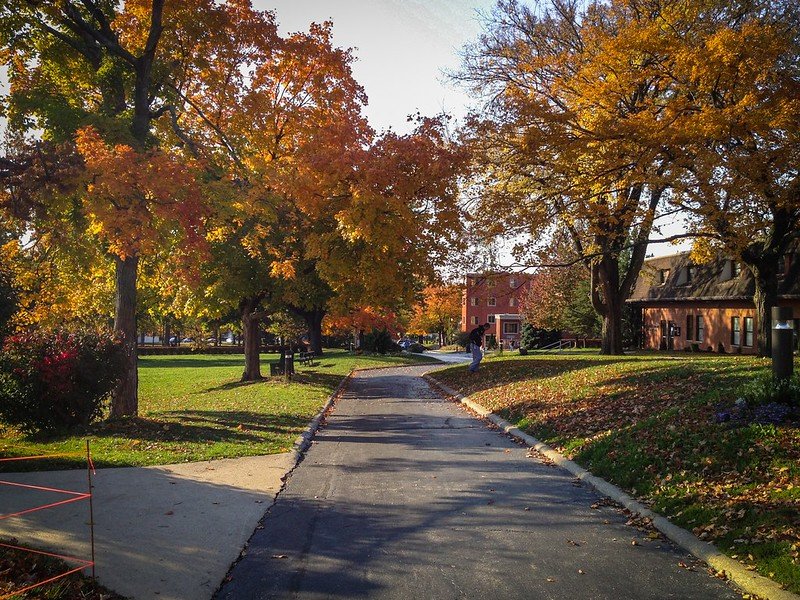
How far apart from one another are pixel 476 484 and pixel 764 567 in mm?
3811

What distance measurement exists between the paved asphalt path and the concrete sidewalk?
262 millimetres

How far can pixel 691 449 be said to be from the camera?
8219mm

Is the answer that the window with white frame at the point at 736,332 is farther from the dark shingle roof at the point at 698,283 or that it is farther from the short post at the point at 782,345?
the short post at the point at 782,345

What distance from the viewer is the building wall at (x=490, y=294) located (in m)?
19.9

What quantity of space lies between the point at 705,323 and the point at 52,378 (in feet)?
116

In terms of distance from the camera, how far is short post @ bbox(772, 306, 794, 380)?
8.88 m

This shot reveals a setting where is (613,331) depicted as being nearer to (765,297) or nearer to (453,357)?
(765,297)

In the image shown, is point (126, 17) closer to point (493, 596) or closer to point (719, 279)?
point (493, 596)

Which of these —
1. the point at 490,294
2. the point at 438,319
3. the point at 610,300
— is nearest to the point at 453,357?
the point at 438,319

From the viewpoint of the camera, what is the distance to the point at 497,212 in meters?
16.6

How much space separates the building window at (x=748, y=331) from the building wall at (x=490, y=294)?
453 inches

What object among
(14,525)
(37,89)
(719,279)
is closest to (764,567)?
(14,525)

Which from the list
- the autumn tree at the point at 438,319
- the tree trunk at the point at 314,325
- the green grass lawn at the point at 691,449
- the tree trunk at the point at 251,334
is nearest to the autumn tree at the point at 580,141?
the green grass lawn at the point at 691,449

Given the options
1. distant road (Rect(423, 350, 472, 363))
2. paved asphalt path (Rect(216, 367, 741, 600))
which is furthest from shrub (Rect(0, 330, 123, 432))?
distant road (Rect(423, 350, 472, 363))
